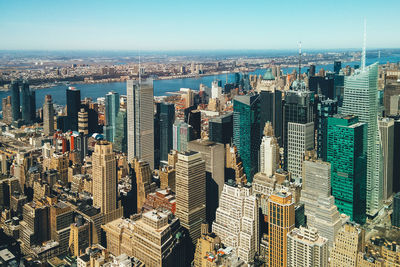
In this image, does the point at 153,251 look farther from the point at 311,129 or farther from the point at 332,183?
the point at 311,129

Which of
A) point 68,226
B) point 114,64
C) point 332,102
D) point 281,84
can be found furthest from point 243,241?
point 114,64

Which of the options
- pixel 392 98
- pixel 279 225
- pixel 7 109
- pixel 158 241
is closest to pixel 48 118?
pixel 7 109

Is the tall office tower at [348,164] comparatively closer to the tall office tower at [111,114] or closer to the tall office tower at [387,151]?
the tall office tower at [387,151]

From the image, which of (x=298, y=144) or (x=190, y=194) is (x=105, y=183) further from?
(x=298, y=144)

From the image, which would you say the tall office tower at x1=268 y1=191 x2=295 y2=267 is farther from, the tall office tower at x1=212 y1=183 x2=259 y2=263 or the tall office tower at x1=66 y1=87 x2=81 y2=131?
the tall office tower at x1=66 y1=87 x2=81 y2=131

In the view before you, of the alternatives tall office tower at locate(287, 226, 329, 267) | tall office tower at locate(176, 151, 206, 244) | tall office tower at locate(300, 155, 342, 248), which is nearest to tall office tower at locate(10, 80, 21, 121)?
tall office tower at locate(176, 151, 206, 244)

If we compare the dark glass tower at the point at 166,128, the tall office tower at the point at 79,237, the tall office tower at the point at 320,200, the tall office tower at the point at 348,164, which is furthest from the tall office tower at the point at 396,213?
the dark glass tower at the point at 166,128
